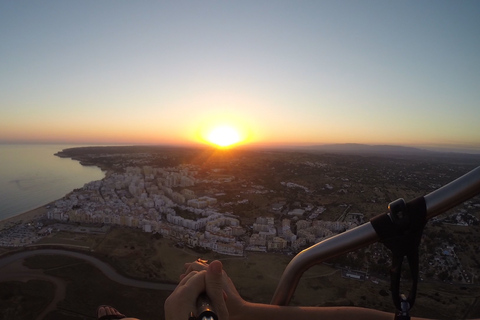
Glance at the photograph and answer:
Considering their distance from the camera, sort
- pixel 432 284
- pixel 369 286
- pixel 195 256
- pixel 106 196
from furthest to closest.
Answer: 1. pixel 106 196
2. pixel 195 256
3. pixel 369 286
4. pixel 432 284

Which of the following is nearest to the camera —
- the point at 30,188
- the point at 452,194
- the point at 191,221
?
the point at 452,194

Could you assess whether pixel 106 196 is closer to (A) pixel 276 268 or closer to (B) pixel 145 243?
(B) pixel 145 243

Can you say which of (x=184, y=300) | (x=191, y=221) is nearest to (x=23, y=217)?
(x=191, y=221)

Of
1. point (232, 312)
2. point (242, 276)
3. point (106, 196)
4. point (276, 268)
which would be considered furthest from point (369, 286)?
point (106, 196)

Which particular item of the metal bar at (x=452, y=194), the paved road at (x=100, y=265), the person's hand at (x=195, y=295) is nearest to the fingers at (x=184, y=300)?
the person's hand at (x=195, y=295)

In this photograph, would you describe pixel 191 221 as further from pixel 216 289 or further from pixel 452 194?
pixel 452 194

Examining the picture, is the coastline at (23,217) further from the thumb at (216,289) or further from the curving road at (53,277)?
the thumb at (216,289)
